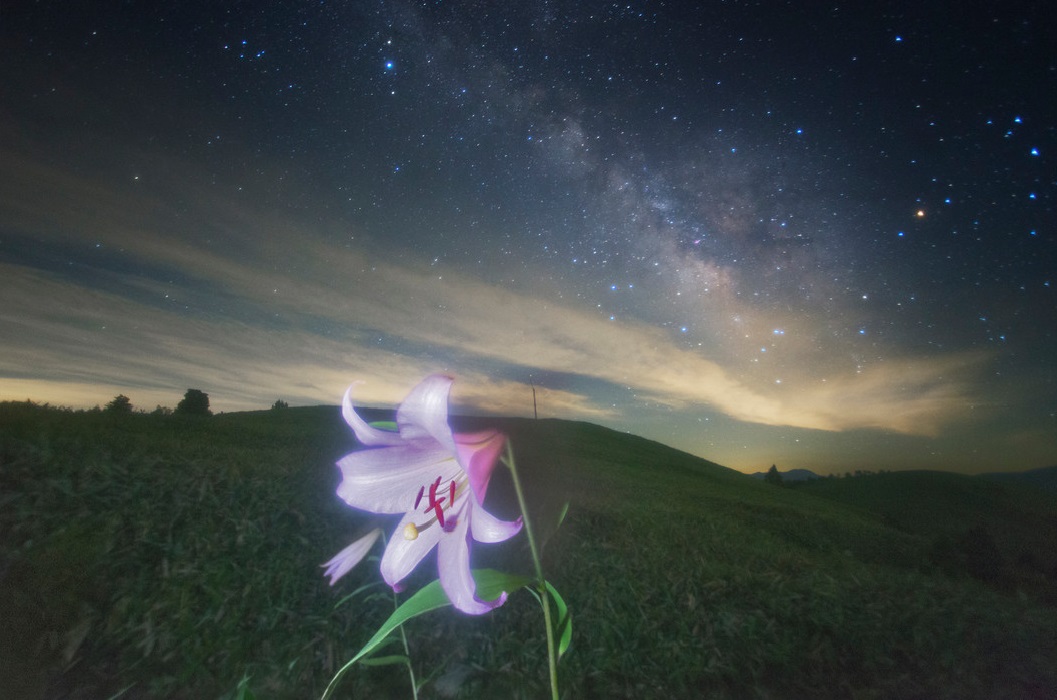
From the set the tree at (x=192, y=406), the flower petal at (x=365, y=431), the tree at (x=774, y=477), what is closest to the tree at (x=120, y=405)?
the tree at (x=192, y=406)

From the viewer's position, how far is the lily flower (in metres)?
0.55

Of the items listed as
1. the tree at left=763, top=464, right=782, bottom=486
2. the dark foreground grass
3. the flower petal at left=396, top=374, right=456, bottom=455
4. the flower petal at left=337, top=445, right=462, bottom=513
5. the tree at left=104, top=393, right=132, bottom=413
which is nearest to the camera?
the flower petal at left=396, top=374, right=456, bottom=455

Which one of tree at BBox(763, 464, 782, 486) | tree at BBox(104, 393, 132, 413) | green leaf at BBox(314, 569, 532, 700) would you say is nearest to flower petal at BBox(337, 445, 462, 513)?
Answer: green leaf at BBox(314, 569, 532, 700)

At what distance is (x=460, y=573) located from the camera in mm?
563

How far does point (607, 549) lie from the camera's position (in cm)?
473

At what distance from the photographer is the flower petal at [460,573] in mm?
542

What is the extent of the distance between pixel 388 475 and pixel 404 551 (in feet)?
0.30

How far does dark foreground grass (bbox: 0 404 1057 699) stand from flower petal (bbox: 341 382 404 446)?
1.65 meters

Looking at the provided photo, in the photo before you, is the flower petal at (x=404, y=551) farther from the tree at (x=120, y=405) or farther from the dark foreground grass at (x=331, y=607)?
the tree at (x=120, y=405)

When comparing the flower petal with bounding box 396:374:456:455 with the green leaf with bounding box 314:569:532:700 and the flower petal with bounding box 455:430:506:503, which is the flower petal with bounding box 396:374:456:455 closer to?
the flower petal with bounding box 455:430:506:503

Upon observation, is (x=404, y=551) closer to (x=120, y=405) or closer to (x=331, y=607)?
(x=331, y=607)

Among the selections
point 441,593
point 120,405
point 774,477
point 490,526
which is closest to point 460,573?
point 490,526

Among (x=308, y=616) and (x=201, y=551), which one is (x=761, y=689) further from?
(x=201, y=551)

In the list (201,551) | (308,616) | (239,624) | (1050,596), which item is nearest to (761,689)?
(308,616)
